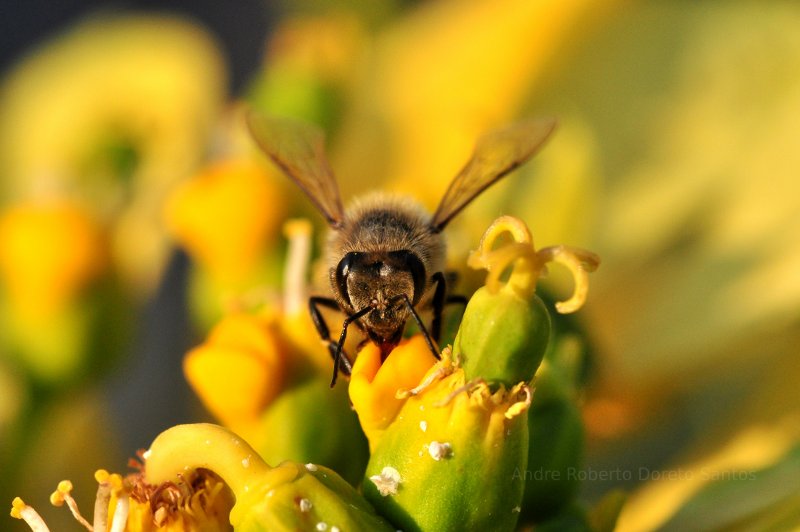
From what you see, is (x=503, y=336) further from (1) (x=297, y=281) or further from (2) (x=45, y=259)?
(2) (x=45, y=259)

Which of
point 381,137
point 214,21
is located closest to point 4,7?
point 214,21

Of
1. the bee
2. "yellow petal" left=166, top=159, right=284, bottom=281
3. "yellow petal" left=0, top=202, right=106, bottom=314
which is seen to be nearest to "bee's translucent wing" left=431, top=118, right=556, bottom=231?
the bee

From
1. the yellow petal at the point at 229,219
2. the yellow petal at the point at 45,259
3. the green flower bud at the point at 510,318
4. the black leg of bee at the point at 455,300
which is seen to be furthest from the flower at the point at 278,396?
the yellow petal at the point at 45,259

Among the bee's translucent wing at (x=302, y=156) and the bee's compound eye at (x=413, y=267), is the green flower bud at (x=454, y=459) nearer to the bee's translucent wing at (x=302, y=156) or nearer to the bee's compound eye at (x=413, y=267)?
the bee's compound eye at (x=413, y=267)

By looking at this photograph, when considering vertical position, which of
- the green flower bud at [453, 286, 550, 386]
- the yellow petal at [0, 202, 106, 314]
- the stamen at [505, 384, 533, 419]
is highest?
the green flower bud at [453, 286, 550, 386]

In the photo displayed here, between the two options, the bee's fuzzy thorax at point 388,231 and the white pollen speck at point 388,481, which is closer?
the white pollen speck at point 388,481

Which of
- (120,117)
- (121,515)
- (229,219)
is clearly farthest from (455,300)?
(120,117)

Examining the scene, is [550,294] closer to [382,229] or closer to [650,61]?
[382,229]

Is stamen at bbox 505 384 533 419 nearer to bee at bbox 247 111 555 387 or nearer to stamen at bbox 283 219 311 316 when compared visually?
bee at bbox 247 111 555 387
